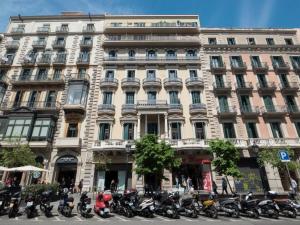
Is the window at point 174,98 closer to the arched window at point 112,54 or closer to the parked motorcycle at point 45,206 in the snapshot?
the arched window at point 112,54

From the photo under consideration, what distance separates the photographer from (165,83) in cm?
2723

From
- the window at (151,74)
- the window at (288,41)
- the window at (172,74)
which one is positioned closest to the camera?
the window at (172,74)

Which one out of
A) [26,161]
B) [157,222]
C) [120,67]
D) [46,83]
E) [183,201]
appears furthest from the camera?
[120,67]

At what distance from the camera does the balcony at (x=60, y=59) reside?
93.8 ft

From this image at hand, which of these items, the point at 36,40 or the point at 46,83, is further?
the point at 36,40

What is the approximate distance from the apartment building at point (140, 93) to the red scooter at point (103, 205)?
928cm

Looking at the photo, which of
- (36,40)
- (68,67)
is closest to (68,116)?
(68,67)

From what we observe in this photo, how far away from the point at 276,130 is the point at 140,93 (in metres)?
16.9

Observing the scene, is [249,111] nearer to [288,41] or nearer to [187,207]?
[288,41]

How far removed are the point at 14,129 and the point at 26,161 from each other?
21.4 feet

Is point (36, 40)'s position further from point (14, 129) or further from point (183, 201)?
point (183, 201)

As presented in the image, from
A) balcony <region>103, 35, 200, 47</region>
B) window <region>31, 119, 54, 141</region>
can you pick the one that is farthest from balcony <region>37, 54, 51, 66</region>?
window <region>31, 119, 54, 141</region>

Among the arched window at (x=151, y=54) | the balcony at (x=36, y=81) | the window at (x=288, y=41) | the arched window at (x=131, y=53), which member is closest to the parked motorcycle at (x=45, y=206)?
the balcony at (x=36, y=81)

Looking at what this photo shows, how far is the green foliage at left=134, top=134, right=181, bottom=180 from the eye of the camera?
58.5 feet
